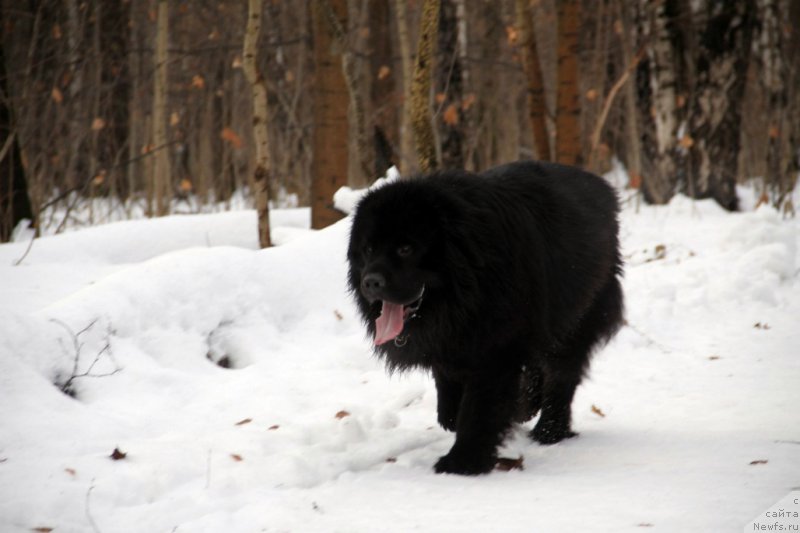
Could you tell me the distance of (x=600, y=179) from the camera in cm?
453

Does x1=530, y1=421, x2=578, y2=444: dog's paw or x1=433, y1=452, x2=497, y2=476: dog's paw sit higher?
x1=433, y1=452, x2=497, y2=476: dog's paw

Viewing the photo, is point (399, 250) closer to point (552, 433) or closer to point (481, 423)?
point (481, 423)

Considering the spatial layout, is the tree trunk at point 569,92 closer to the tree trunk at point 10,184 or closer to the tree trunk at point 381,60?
the tree trunk at point 381,60

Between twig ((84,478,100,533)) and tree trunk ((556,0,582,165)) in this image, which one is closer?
twig ((84,478,100,533))

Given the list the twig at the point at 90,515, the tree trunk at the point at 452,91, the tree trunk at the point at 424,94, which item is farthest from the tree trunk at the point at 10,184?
the twig at the point at 90,515

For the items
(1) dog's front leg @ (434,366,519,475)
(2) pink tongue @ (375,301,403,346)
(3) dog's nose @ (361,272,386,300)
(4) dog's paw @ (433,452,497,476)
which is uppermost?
(3) dog's nose @ (361,272,386,300)

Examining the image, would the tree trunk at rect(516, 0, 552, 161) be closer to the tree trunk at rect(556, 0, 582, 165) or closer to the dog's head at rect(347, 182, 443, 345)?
the tree trunk at rect(556, 0, 582, 165)

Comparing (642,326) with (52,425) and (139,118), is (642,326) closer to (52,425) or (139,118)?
(52,425)

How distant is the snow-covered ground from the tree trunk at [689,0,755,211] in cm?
361

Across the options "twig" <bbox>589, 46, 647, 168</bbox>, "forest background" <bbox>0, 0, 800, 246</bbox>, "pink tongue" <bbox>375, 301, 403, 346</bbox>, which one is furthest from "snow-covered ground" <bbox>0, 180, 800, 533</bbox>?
"twig" <bbox>589, 46, 647, 168</bbox>

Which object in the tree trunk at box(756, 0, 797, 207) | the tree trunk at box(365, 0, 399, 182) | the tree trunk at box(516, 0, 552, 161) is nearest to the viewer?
the tree trunk at box(516, 0, 552, 161)

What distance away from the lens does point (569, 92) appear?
9.26 metres

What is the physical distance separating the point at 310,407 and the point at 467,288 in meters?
1.38

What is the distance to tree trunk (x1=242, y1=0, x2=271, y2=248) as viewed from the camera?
675cm
